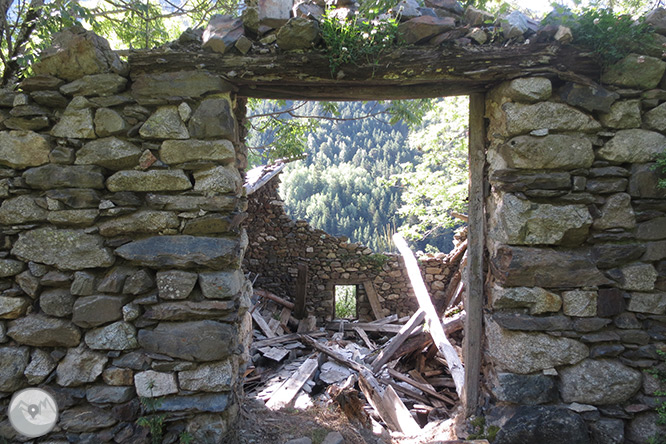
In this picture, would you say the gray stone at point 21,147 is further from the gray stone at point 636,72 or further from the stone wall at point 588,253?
the gray stone at point 636,72

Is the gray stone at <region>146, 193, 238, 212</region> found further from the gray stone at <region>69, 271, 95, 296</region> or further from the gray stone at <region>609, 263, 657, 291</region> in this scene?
the gray stone at <region>609, 263, 657, 291</region>

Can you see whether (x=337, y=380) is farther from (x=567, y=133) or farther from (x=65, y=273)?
(x=567, y=133)

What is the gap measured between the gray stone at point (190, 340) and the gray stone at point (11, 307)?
840mm

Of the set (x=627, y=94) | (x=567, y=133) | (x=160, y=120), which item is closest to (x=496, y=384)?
(x=567, y=133)

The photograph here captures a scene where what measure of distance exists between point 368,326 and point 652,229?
6.30m

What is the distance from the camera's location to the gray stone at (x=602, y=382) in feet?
8.32

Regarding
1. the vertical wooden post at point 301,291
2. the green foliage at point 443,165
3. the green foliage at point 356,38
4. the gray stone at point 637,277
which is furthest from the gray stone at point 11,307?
the green foliage at point 443,165

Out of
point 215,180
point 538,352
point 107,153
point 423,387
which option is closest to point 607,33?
point 538,352

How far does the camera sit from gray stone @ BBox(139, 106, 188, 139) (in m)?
2.54

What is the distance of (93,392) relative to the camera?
99.0 inches

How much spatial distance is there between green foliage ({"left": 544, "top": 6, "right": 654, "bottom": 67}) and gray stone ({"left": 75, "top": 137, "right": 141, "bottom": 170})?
3.06 m

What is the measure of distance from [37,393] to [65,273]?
830 millimetres

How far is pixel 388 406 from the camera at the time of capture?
14.3 feet

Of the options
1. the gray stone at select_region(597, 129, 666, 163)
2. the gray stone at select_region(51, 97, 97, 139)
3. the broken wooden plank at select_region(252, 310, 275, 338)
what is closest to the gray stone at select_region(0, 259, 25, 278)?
the gray stone at select_region(51, 97, 97, 139)
